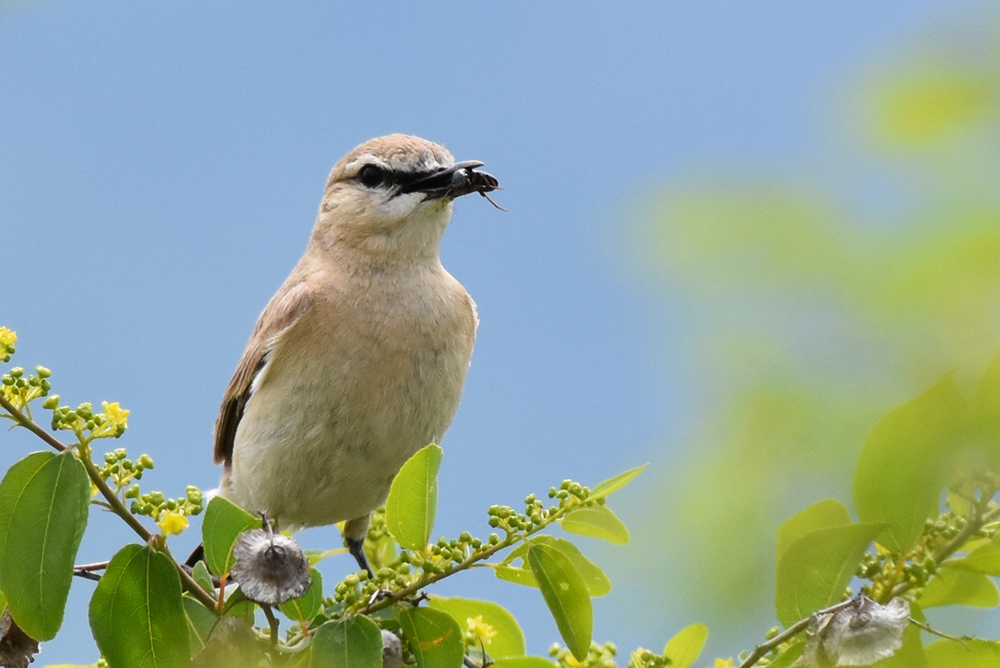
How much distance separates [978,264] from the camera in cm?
67

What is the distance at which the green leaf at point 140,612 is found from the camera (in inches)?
68.5

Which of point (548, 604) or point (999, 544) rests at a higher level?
point (548, 604)

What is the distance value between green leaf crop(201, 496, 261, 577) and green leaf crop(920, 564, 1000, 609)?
118 cm

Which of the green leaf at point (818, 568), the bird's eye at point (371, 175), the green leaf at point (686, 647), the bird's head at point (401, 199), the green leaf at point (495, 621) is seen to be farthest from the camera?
the bird's eye at point (371, 175)

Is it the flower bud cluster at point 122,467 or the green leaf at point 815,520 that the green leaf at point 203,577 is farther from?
the green leaf at point 815,520

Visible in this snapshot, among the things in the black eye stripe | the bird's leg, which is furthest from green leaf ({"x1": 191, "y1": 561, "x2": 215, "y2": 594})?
the black eye stripe

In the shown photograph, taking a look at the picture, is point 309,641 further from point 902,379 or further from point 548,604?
point 902,379

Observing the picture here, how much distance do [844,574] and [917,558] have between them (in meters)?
0.15

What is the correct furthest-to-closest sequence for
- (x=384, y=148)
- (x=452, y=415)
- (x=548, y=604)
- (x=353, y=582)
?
(x=384, y=148), (x=452, y=415), (x=353, y=582), (x=548, y=604)

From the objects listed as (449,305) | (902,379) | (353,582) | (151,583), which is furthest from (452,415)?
(902,379)

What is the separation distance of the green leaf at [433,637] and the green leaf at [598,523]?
1.05ft

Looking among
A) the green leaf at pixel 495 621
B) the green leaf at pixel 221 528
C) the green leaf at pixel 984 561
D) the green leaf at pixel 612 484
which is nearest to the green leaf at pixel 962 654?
the green leaf at pixel 984 561

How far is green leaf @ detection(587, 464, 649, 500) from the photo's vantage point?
1.87m

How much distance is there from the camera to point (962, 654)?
125 cm
